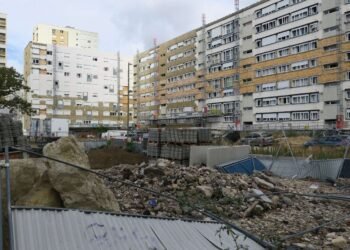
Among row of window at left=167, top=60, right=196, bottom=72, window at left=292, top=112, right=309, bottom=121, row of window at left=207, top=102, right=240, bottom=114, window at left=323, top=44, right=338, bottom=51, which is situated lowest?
window at left=292, top=112, right=309, bottom=121

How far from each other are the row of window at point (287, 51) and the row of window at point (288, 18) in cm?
403

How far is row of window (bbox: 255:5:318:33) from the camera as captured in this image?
2089 inches

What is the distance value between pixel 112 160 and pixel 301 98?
3916cm

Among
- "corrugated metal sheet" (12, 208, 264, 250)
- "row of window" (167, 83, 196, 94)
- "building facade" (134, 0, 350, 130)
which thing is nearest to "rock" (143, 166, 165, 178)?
"corrugated metal sheet" (12, 208, 264, 250)

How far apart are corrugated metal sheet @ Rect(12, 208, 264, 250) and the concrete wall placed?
462 inches

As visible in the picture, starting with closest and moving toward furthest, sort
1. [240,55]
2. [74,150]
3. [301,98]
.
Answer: [74,150]
[301,98]
[240,55]

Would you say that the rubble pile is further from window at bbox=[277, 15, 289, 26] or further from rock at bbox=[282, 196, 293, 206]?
window at bbox=[277, 15, 289, 26]

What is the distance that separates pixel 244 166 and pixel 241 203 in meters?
7.26

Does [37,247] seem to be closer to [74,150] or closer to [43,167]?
[43,167]

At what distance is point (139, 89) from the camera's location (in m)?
103

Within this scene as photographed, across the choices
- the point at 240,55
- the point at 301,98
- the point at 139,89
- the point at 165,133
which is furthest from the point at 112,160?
the point at 139,89

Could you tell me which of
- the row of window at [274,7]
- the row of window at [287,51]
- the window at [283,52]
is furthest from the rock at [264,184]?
the row of window at [274,7]

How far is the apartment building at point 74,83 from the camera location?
8862cm

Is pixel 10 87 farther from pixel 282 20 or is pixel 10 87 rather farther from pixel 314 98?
pixel 282 20
